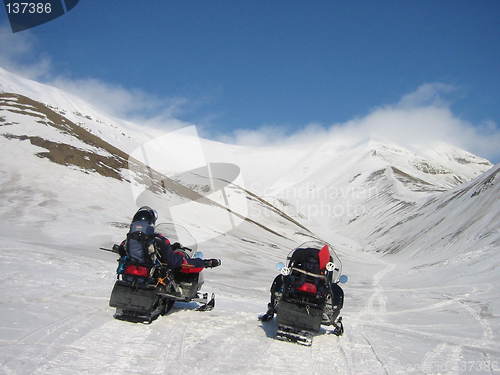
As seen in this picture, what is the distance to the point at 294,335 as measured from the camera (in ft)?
25.1

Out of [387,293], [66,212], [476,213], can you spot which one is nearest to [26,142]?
[66,212]

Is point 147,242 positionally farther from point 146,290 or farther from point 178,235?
point 178,235

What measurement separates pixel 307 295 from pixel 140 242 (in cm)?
344

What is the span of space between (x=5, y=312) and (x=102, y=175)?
4229cm

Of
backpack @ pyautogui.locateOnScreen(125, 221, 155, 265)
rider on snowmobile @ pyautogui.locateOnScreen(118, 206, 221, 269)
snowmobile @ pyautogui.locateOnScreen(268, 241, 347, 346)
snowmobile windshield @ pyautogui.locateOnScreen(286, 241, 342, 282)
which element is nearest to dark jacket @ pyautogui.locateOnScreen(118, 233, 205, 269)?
rider on snowmobile @ pyautogui.locateOnScreen(118, 206, 221, 269)

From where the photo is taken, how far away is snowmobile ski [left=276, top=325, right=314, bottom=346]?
7.55 m

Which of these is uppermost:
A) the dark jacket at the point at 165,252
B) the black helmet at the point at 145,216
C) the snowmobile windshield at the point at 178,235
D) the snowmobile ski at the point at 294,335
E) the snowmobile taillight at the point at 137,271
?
the black helmet at the point at 145,216

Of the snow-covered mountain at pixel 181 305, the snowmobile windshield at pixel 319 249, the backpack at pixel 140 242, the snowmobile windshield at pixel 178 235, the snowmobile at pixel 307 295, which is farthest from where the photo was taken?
the snowmobile windshield at pixel 178 235

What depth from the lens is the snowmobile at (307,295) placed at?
7.70m

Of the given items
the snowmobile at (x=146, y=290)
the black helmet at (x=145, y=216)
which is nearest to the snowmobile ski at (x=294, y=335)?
the snowmobile at (x=146, y=290)

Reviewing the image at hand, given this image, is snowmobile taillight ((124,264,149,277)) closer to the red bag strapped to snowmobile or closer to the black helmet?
the black helmet

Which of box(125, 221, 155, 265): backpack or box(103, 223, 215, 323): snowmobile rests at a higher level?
box(125, 221, 155, 265): backpack

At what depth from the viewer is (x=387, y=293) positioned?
2130 cm

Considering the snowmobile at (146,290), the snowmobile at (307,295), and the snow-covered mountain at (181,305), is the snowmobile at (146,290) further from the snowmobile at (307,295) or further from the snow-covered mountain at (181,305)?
the snowmobile at (307,295)
